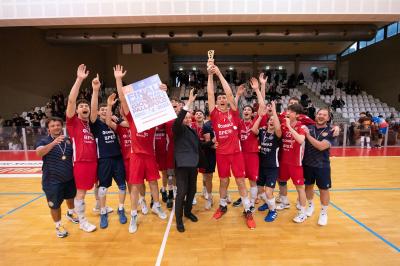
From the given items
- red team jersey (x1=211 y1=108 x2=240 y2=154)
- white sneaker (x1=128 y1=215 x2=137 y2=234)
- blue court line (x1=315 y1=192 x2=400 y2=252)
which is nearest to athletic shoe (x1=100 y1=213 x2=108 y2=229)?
white sneaker (x1=128 y1=215 x2=137 y2=234)

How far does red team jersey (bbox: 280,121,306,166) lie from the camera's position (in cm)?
385

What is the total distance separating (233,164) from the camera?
3910 mm

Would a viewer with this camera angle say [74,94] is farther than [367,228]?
No

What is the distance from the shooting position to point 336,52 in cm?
2059

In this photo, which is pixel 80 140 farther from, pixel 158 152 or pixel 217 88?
pixel 217 88

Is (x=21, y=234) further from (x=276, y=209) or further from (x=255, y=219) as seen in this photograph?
(x=276, y=209)

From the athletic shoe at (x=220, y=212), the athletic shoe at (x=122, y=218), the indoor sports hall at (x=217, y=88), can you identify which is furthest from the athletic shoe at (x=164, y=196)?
the athletic shoe at (x=220, y=212)

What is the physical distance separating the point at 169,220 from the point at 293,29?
39.5ft

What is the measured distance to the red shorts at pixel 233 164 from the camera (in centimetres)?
391

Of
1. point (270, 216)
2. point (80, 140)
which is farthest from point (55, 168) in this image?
point (270, 216)

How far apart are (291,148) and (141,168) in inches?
89.2

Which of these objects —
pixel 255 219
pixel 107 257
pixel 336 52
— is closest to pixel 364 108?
pixel 336 52

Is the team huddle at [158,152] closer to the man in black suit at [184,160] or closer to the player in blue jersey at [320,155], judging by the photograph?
the player in blue jersey at [320,155]

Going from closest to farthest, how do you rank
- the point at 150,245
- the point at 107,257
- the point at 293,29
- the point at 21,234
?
the point at 107,257, the point at 150,245, the point at 21,234, the point at 293,29
